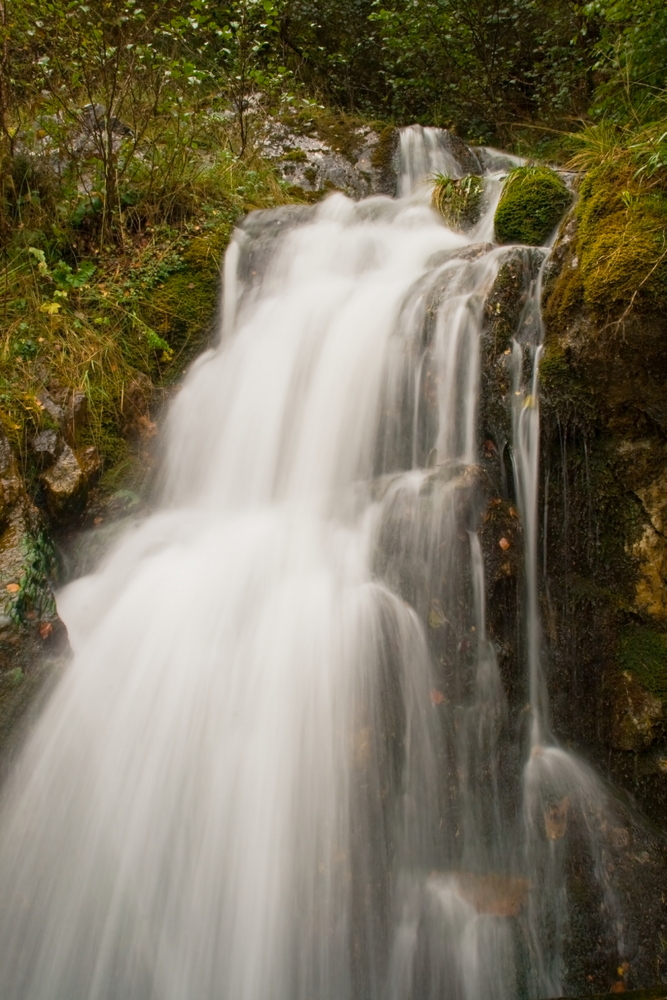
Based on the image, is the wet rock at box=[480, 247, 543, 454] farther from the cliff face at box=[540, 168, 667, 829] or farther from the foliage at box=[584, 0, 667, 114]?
the foliage at box=[584, 0, 667, 114]

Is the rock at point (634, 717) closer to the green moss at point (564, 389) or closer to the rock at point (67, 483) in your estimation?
the green moss at point (564, 389)

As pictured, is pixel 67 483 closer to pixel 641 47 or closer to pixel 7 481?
pixel 7 481

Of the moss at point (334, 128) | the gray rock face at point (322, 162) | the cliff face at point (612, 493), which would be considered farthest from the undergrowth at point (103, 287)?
the cliff face at point (612, 493)

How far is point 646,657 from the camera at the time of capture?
328 cm

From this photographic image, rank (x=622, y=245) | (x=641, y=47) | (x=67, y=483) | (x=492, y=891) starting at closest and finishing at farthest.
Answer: (x=492, y=891)
(x=622, y=245)
(x=67, y=483)
(x=641, y=47)

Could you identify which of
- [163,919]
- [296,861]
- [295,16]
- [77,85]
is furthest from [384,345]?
[295,16]

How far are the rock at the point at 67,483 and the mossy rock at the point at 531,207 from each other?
3.54 meters

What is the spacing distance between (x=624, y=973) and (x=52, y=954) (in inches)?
92.2

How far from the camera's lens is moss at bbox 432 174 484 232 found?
6262 mm

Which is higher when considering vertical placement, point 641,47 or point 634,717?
point 641,47

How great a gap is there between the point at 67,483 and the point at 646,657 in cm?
362

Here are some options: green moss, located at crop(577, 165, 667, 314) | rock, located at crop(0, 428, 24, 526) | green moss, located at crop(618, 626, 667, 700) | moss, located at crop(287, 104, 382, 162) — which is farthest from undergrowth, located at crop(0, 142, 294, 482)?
green moss, located at crop(618, 626, 667, 700)

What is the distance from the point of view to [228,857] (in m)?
2.72

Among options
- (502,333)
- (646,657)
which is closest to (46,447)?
(502,333)
